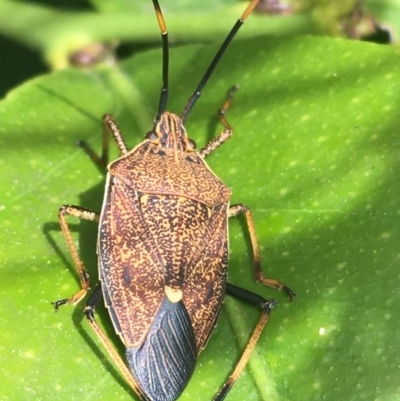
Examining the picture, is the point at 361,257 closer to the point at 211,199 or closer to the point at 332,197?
the point at 332,197

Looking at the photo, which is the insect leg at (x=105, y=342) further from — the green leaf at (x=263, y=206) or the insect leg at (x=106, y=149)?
the insect leg at (x=106, y=149)

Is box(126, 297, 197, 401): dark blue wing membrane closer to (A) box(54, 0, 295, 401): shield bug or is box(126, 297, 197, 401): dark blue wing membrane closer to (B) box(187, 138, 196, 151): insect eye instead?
(A) box(54, 0, 295, 401): shield bug

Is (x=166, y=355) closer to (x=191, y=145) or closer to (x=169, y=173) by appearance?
(x=169, y=173)

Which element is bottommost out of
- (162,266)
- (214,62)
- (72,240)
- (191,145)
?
(162,266)

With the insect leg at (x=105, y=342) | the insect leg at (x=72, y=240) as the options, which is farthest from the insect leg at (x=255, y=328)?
the insect leg at (x=72, y=240)

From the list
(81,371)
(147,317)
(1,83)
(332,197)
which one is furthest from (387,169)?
(1,83)

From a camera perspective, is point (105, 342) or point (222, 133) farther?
point (222, 133)

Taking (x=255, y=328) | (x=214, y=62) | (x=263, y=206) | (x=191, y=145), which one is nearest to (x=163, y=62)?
(x=214, y=62)
